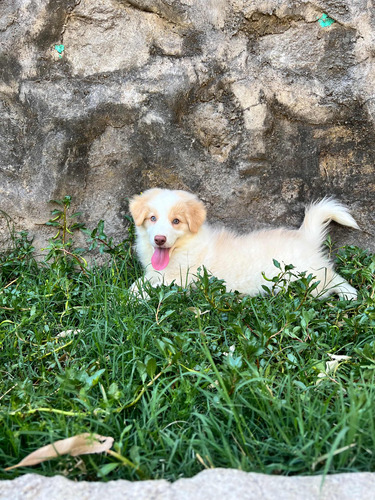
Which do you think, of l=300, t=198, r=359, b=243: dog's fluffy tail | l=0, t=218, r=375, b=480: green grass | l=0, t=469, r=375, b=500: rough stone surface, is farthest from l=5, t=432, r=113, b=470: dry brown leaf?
l=300, t=198, r=359, b=243: dog's fluffy tail

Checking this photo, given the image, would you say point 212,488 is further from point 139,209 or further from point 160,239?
point 139,209

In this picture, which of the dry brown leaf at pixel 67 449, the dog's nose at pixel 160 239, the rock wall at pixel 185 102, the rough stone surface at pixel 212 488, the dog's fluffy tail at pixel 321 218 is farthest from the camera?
the dog's fluffy tail at pixel 321 218

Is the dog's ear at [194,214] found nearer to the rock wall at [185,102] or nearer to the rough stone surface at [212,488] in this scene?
the rock wall at [185,102]

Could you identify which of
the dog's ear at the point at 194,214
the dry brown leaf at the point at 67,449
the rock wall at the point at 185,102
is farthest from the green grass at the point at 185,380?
the rock wall at the point at 185,102

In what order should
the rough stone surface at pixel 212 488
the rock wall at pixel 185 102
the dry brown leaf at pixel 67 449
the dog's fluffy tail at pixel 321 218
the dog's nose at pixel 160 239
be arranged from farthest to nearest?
the dog's fluffy tail at pixel 321 218 < the rock wall at pixel 185 102 < the dog's nose at pixel 160 239 < the dry brown leaf at pixel 67 449 < the rough stone surface at pixel 212 488

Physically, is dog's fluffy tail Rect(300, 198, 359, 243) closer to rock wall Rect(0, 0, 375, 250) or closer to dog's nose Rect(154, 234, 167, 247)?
rock wall Rect(0, 0, 375, 250)

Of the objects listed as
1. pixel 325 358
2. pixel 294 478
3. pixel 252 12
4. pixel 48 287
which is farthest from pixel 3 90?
pixel 294 478

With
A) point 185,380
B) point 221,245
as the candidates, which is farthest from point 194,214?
point 185,380

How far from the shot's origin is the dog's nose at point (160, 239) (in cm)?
328

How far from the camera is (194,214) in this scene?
3391 millimetres

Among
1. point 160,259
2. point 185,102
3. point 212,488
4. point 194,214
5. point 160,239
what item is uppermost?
point 185,102

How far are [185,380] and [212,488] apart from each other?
2.13 ft

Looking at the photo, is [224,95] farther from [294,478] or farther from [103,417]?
[294,478]

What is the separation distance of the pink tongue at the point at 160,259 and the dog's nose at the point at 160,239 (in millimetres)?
155
